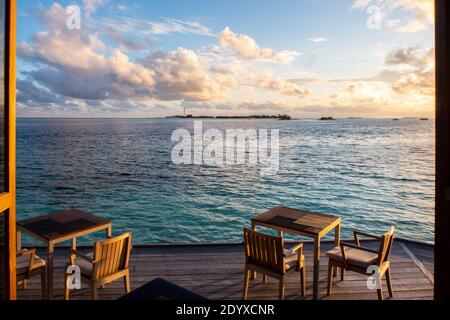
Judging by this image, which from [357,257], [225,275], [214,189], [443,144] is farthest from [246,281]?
[214,189]

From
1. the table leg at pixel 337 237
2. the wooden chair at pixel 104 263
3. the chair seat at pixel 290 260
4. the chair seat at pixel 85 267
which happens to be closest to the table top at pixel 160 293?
the wooden chair at pixel 104 263

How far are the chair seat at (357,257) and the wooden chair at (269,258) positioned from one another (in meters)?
0.34

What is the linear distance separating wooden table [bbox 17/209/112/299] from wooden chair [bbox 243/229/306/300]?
Answer: 4.29ft

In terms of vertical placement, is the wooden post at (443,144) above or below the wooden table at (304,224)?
above

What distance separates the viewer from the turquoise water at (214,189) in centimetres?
1126

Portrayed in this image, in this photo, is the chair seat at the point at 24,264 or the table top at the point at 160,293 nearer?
the table top at the point at 160,293

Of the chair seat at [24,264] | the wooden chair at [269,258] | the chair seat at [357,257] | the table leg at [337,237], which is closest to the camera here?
the chair seat at [24,264]

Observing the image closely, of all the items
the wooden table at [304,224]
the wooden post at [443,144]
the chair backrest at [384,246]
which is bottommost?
the chair backrest at [384,246]

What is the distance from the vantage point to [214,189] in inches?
645

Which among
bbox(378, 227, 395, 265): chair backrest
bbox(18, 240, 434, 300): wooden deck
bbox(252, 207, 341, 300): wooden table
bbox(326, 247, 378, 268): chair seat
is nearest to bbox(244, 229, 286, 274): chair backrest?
bbox(252, 207, 341, 300): wooden table

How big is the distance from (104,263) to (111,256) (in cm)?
7

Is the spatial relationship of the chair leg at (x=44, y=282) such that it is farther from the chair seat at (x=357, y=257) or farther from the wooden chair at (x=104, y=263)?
the chair seat at (x=357, y=257)
